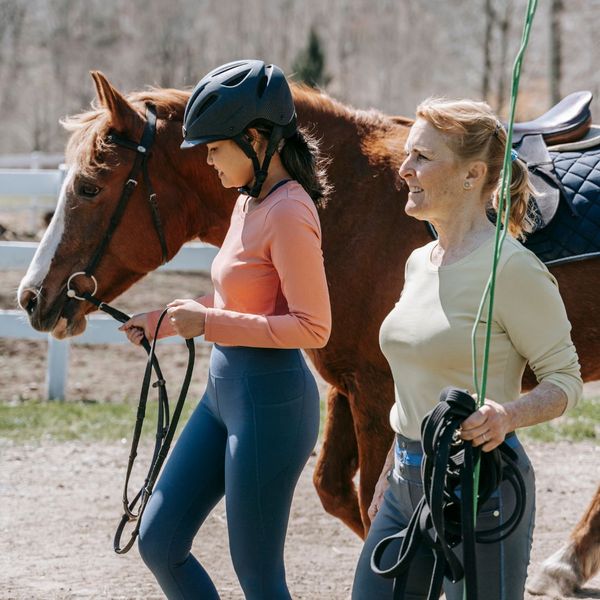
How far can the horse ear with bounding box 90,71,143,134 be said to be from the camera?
3920 mm

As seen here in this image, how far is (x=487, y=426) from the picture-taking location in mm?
2148

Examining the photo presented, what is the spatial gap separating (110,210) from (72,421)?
368cm

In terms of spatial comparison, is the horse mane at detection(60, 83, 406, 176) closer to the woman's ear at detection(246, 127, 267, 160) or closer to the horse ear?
the horse ear

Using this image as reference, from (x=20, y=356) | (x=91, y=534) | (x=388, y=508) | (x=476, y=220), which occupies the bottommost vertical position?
(x=20, y=356)

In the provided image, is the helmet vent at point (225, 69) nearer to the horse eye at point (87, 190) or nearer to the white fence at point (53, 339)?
the horse eye at point (87, 190)

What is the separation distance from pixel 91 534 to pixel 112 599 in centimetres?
97

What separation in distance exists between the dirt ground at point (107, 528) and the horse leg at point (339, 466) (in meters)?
0.38

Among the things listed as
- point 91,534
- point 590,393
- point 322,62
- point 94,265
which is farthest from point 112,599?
point 322,62

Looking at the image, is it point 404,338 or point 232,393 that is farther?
point 232,393

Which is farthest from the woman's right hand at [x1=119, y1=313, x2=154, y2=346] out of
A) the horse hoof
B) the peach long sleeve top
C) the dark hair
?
the horse hoof

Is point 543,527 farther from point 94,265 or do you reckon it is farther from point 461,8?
point 461,8

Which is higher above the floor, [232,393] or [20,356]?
[232,393]

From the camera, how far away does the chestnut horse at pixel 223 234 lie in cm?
390

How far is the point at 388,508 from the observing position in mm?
2559
